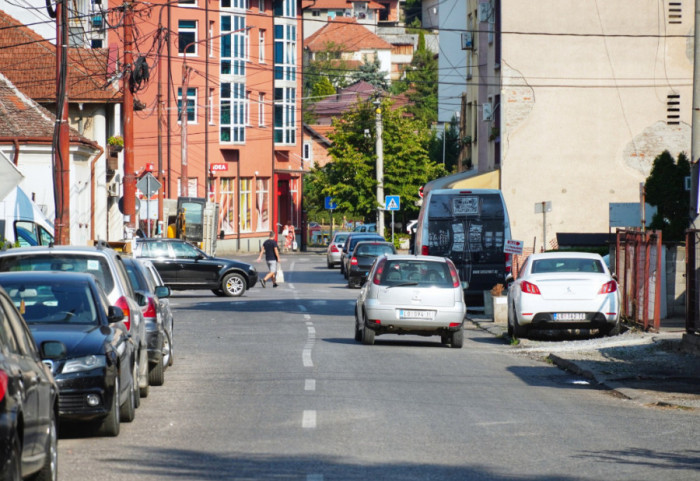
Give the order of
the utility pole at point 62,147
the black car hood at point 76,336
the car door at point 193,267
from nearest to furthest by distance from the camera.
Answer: the black car hood at point 76,336
the utility pole at point 62,147
the car door at point 193,267

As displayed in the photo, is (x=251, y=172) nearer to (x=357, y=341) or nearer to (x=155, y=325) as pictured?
(x=357, y=341)

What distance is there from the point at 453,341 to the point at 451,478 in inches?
502

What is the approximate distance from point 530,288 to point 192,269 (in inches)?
650

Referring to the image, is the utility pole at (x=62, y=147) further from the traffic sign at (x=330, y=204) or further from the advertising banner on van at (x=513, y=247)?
the traffic sign at (x=330, y=204)

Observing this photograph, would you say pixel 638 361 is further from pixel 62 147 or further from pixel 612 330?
pixel 62 147

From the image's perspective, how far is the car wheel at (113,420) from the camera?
1077 centimetres

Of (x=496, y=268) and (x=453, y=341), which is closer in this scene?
(x=453, y=341)

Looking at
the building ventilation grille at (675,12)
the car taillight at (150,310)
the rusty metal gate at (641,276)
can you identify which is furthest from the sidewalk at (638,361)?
the building ventilation grille at (675,12)

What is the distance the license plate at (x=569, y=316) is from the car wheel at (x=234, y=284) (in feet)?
54.1

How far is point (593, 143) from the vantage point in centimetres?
4384

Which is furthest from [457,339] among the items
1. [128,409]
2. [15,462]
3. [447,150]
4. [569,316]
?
[447,150]

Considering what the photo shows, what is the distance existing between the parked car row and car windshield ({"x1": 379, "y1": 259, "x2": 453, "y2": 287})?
Result: 6.12 meters

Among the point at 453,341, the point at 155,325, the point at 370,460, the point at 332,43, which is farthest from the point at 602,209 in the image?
the point at 332,43

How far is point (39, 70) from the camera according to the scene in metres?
49.6
